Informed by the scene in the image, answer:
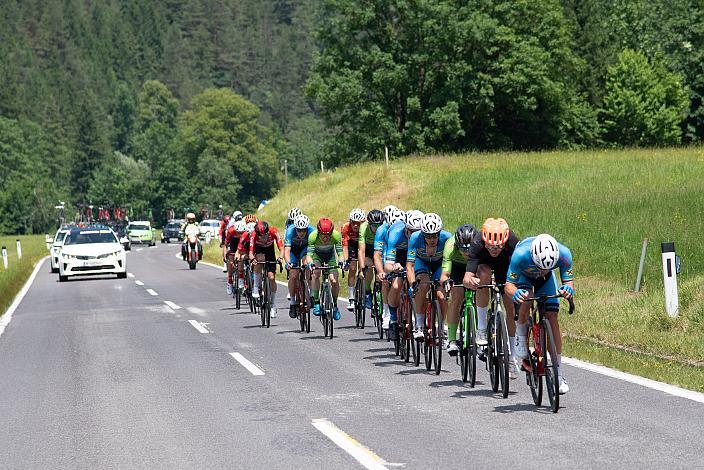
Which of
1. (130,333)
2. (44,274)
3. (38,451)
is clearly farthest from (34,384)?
(44,274)

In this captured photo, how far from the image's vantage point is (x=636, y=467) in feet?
23.6

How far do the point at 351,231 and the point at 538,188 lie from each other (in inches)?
979

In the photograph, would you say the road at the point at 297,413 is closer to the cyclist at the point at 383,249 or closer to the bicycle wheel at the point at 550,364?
the bicycle wheel at the point at 550,364

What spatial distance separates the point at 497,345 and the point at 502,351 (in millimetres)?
81

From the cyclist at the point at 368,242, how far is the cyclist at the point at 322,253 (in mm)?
357

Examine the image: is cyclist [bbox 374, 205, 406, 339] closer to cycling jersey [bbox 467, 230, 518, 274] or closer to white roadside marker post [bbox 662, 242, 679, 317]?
cycling jersey [bbox 467, 230, 518, 274]

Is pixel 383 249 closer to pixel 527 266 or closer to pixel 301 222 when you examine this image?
pixel 301 222

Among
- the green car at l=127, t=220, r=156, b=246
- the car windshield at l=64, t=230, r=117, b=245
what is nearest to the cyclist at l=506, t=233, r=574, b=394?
the car windshield at l=64, t=230, r=117, b=245

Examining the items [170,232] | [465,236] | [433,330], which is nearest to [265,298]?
[433,330]

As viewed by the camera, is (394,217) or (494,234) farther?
(394,217)

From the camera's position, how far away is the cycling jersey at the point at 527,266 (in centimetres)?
946

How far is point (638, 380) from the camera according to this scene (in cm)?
1119

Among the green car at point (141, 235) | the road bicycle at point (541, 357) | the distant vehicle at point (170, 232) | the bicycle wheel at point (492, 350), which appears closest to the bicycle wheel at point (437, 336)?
the bicycle wheel at point (492, 350)

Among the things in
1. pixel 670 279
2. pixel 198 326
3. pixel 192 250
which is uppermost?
pixel 192 250
